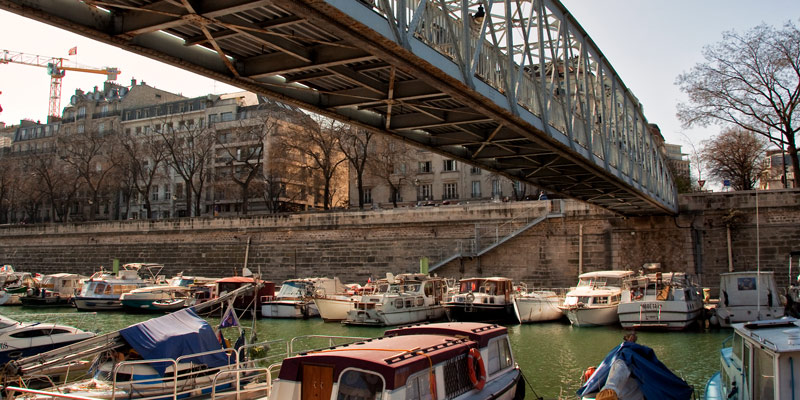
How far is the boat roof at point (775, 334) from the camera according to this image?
8.12m

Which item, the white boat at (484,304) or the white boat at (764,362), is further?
the white boat at (484,304)

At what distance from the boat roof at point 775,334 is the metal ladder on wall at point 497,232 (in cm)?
2273

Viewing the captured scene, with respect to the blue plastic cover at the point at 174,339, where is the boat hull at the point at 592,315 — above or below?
below

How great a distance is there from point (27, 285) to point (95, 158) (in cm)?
3177

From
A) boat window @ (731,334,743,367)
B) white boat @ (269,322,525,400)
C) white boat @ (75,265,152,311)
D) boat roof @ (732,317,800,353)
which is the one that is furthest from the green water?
boat roof @ (732,317,800,353)

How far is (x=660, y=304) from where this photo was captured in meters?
22.8

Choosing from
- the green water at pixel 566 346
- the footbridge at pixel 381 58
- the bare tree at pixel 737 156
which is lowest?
the green water at pixel 566 346

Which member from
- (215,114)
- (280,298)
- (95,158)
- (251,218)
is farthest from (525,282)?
(95,158)

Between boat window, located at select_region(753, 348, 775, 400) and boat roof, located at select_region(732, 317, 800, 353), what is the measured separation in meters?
0.17

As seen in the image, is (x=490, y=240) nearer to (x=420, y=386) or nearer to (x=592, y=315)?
(x=592, y=315)

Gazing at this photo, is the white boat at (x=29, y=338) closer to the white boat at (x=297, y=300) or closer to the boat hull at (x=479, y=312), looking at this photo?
the white boat at (x=297, y=300)

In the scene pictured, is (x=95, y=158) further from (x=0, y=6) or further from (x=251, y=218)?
(x=0, y=6)

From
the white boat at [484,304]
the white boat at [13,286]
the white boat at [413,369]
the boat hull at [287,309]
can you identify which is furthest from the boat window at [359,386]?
the white boat at [13,286]

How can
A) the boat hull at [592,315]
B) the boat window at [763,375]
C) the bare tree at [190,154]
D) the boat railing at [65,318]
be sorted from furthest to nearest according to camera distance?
the bare tree at [190,154]
the boat railing at [65,318]
the boat hull at [592,315]
the boat window at [763,375]
